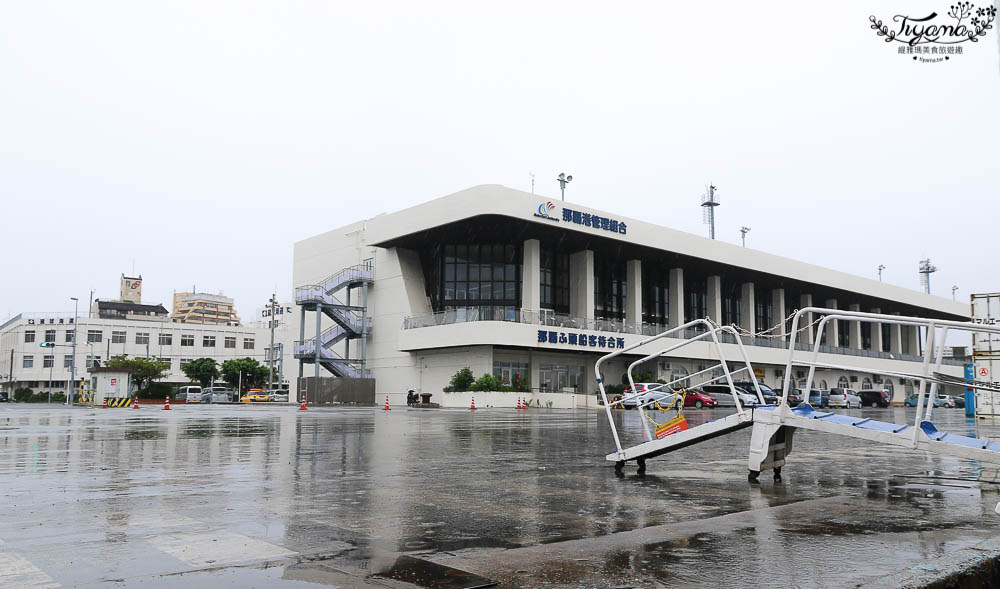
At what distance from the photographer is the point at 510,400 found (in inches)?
1895

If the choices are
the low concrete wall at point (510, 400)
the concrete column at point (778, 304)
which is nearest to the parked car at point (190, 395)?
the low concrete wall at point (510, 400)

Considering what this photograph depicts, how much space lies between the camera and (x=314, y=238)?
6456 cm

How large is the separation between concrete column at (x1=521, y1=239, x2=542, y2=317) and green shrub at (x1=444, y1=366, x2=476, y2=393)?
7054mm

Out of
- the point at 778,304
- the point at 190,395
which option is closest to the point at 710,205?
the point at 778,304

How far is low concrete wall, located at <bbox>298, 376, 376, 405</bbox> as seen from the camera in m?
49.4

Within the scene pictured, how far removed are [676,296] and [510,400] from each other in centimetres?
2388

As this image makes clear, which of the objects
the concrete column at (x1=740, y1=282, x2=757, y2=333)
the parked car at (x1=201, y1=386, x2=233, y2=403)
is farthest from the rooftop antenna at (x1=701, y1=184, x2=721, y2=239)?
the parked car at (x1=201, y1=386, x2=233, y2=403)

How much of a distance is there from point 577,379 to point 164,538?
52.4 meters

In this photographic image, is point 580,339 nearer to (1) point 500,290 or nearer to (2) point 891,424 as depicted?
(1) point 500,290

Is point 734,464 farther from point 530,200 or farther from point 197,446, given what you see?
point 530,200

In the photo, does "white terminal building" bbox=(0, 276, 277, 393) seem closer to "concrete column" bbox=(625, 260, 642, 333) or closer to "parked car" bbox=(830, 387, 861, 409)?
"concrete column" bbox=(625, 260, 642, 333)

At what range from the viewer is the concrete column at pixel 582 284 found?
2229 inches

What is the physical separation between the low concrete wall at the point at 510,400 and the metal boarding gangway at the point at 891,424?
126 ft

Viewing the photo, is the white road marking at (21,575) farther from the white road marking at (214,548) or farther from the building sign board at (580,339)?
the building sign board at (580,339)
